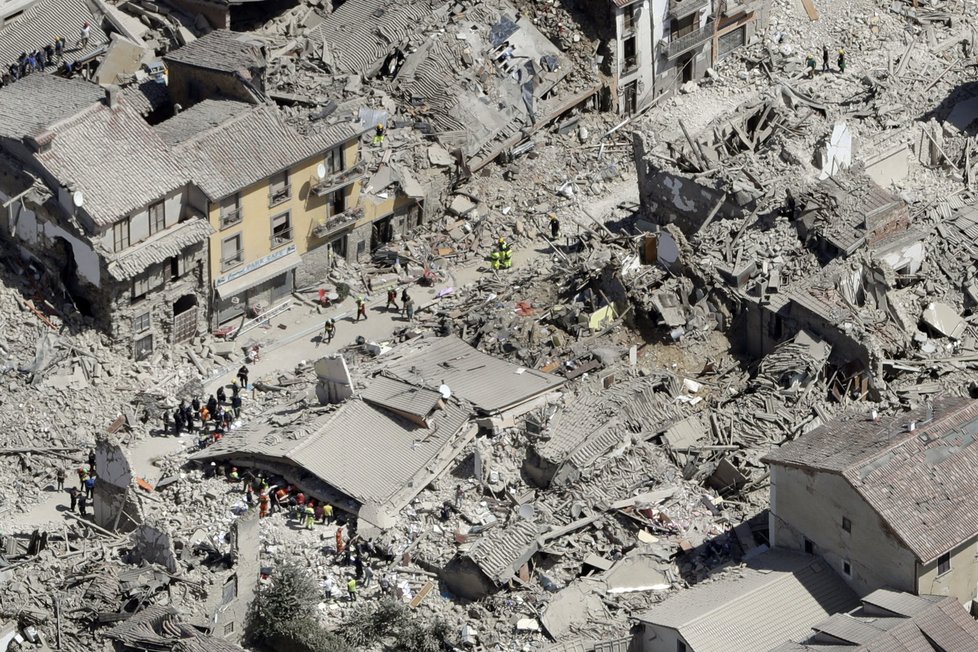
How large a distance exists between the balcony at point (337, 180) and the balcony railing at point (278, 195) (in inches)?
44.0

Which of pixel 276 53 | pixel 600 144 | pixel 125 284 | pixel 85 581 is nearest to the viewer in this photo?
pixel 85 581

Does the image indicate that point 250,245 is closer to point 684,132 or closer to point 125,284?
point 125,284

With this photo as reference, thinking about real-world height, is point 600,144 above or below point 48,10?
below

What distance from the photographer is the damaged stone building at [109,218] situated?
7925 centimetres

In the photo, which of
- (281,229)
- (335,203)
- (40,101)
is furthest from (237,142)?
(40,101)

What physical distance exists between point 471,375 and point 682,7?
26.4 m

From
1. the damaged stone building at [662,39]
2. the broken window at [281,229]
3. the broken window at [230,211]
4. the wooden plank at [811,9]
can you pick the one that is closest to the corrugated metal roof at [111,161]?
the broken window at [230,211]

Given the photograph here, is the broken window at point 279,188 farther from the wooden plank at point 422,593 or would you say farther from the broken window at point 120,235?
the wooden plank at point 422,593

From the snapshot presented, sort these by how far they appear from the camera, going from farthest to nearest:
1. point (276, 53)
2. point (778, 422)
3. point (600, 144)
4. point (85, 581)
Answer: point (600, 144), point (276, 53), point (778, 422), point (85, 581)

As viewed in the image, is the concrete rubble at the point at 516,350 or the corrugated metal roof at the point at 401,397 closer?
the concrete rubble at the point at 516,350

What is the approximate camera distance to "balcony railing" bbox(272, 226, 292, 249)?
84.6 metres

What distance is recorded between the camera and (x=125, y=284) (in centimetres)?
8025

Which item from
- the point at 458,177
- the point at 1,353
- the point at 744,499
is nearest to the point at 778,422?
the point at 744,499

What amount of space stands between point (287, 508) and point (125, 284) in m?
11.8
